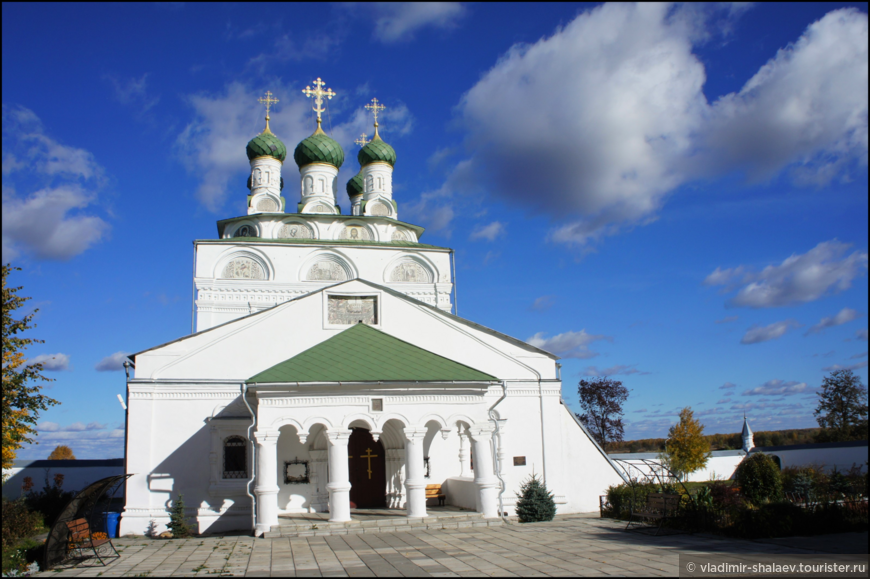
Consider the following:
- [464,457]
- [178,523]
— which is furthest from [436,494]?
[178,523]

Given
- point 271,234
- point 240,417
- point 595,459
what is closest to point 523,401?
point 595,459

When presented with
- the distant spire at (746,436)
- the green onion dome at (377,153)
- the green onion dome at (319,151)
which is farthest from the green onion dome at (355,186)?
the distant spire at (746,436)

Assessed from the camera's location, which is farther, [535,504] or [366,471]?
[366,471]

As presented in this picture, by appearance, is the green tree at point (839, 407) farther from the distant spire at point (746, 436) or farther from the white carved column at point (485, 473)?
the white carved column at point (485, 473)

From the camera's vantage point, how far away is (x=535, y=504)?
13.3 meters

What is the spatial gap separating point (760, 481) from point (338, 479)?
8.02 metres

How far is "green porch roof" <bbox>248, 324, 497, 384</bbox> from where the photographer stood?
12.0m

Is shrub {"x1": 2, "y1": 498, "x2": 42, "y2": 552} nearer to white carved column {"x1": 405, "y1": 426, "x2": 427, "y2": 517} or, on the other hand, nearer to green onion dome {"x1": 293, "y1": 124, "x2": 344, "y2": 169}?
white carved column {"x1": 405, "y1": 426, "x2": 427, "y2": 517}

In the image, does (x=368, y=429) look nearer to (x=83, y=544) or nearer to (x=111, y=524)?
(x=83, y=544)

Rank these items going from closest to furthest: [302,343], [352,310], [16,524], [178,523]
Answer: [16,524]
[178,523]
[302,343]
[352,310]

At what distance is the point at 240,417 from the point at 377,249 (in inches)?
390

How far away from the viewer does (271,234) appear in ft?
77.0

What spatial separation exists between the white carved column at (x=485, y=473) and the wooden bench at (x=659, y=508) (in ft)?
8.40

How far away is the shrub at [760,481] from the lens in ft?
39.0
